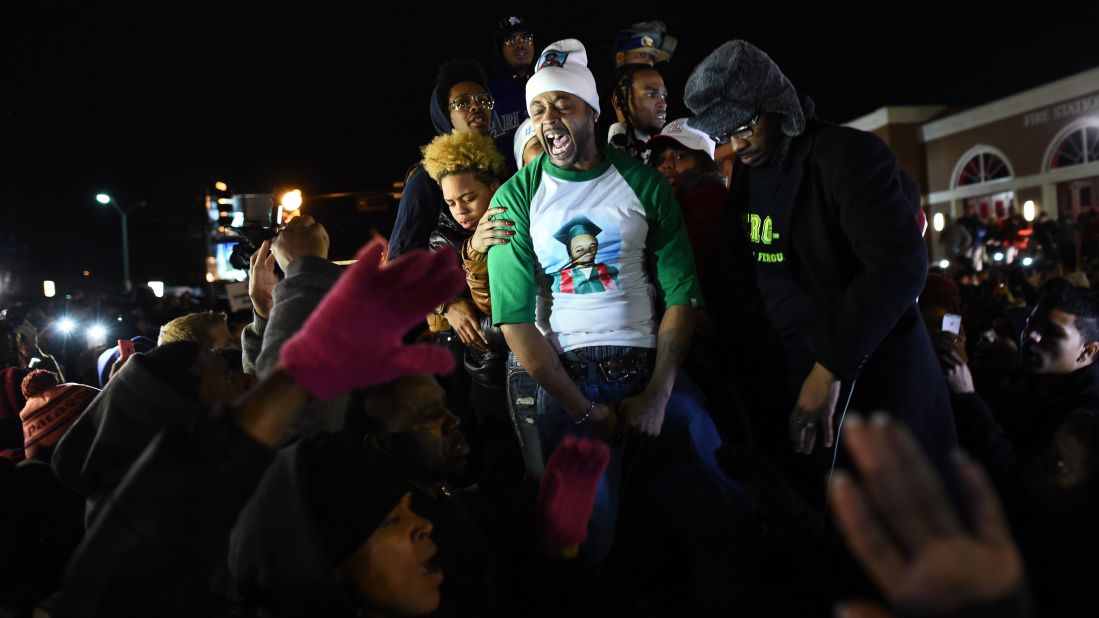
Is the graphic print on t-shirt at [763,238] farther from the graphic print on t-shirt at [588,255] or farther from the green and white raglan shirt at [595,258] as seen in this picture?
the graphic print on t-shirt at [588,255]

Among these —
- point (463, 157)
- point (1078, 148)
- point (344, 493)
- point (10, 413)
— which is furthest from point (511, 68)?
point (1078, 148)

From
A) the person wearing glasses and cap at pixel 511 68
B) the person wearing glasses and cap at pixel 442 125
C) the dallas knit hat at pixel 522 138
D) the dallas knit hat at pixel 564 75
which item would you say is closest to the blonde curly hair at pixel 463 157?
the dallas knit hat at pixel 522 138

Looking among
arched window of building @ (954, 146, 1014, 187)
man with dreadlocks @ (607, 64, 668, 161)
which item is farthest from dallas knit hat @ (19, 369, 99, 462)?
arched window of building @ (954, 146, 1014, 187)

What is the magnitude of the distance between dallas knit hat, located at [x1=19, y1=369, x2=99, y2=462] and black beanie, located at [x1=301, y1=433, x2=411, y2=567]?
85.5 inches

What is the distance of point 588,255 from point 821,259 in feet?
2.78

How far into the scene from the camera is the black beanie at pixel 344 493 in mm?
2104

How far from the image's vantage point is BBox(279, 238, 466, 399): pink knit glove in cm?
165

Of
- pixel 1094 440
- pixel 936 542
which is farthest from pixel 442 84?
pixel 936 542

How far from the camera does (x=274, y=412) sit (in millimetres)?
1665

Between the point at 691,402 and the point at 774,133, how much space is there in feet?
3.53

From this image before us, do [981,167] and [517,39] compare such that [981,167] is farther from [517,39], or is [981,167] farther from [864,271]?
[864,271]

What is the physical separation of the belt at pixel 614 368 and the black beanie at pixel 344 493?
1.18 metres

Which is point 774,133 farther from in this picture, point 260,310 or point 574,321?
point 260,310

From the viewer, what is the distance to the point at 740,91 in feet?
9.70
